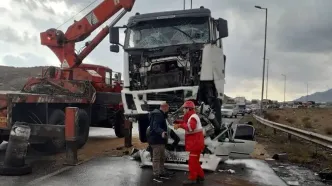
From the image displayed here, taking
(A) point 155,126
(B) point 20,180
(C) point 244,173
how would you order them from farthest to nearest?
(C) point 244,173
(A) point 155,126
(B) point 20,180

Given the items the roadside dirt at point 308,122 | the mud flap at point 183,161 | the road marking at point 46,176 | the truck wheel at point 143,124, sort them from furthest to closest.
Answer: the roadside dirt at point 308,122 < the truck wheel at point 143,124 < the mud flap at point 183,161 < the road marking at point 46,176

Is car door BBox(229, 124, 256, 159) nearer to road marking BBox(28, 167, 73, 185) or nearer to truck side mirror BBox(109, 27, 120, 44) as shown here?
truck side mirror BBox(109, 27, 120, 44)

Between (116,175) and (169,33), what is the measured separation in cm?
356

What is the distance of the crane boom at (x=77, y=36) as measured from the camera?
1429cm

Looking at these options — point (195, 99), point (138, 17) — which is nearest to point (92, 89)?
point (138, 17)

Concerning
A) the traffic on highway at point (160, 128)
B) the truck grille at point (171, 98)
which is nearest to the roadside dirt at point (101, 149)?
the traffic on highway at point (160, 128)

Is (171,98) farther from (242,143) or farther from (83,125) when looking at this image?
(83,125)

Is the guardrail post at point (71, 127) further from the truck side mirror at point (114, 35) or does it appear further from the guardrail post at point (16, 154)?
the truck side mirror at point (114, 35)

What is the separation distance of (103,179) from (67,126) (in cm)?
189

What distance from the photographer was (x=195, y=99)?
9.08 metres

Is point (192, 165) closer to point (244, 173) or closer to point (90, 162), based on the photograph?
point (244, 173)

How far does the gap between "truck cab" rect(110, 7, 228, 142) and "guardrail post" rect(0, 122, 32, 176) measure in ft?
8.04

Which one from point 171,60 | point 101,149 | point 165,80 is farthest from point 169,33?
point 101,149

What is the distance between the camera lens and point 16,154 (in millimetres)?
7969
